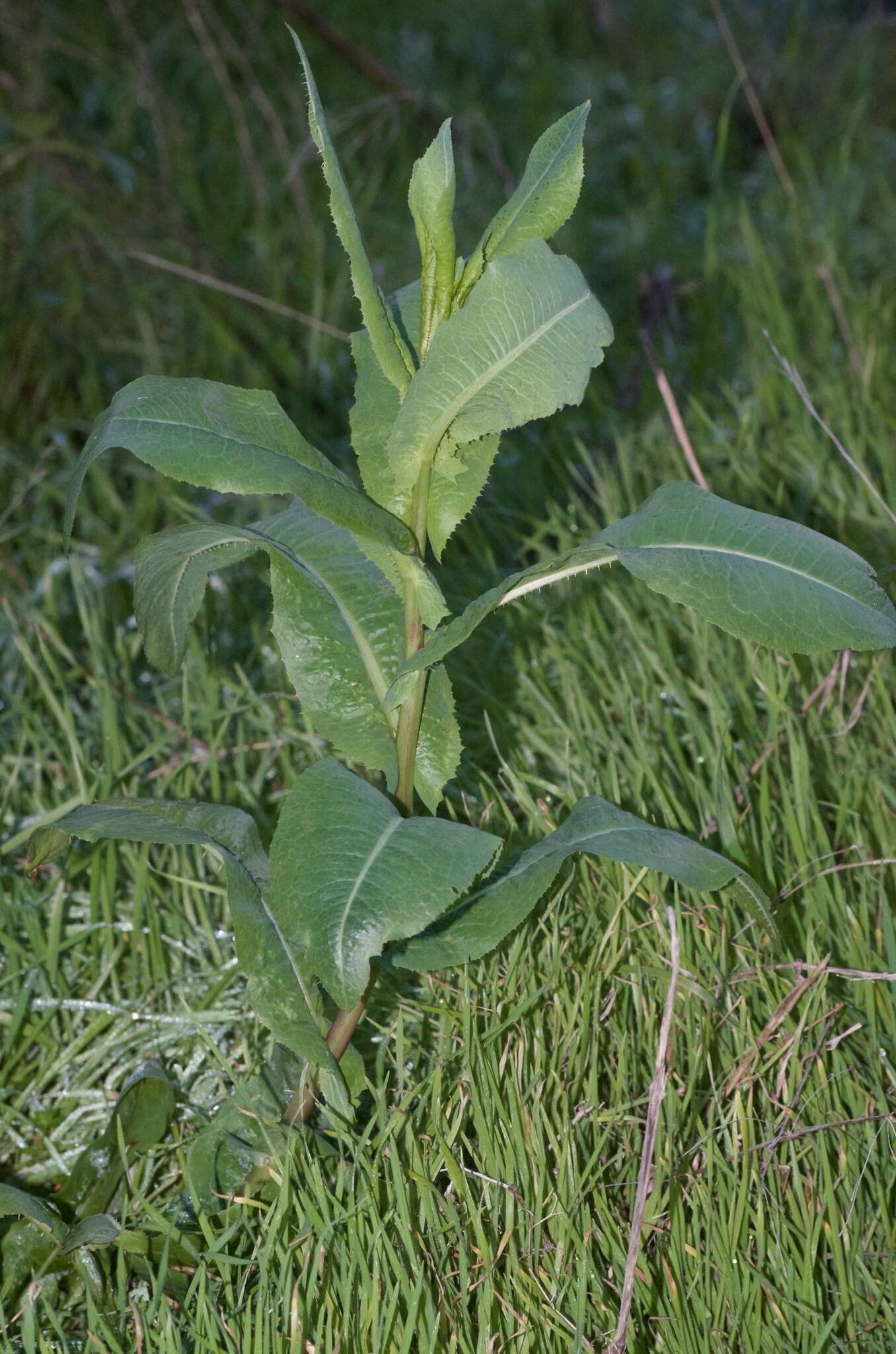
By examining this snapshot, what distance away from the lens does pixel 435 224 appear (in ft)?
3.48

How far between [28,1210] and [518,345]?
88cm

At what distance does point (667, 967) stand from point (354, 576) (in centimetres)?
54

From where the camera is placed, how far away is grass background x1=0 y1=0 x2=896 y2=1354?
114 centimetres

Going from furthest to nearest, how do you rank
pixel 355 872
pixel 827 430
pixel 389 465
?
pixel 827 430
pixel 389 465
pixel 355 872

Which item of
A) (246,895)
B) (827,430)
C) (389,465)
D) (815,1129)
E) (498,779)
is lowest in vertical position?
(815,1129)

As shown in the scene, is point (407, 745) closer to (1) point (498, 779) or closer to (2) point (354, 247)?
(2) point (354, 247)

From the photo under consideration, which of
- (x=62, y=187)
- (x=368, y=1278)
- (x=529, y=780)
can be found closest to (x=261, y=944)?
(x=368, y=1278)

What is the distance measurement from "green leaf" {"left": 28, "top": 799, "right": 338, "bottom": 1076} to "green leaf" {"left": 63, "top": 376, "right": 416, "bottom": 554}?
27cm

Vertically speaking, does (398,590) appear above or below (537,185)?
below

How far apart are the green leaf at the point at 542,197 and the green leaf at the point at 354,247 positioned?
0.24 feet

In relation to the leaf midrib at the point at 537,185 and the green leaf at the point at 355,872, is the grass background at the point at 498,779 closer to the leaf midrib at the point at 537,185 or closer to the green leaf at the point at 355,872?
the green leaf at the point at 355,872

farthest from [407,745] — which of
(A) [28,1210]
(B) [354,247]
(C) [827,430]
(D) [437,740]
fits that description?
(C) [827,430]

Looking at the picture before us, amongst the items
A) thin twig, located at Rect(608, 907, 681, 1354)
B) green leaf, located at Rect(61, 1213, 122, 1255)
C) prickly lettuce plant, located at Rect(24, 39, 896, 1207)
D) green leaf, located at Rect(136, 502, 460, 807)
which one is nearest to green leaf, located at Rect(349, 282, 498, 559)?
prickly lettuce plant, located at Rect(24, 39, 896, 1207)

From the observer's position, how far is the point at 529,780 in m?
1.58
